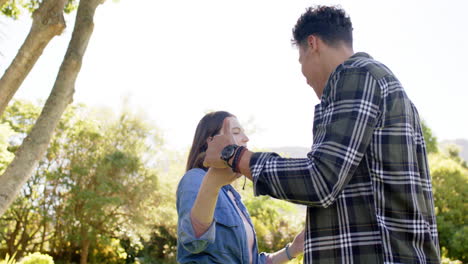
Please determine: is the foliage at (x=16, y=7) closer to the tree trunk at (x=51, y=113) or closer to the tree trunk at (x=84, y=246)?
the tree trunk at (x=51, y=113)

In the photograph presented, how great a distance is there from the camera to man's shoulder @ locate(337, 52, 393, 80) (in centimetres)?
130

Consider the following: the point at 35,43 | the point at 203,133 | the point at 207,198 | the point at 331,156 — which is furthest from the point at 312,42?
the point at 35,43

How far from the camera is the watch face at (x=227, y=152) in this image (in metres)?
1.31

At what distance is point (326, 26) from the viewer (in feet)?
4.94

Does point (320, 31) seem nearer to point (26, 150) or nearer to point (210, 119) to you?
point (210, 119)

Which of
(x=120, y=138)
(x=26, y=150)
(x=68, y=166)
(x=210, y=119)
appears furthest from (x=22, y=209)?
(x=210, y=119)

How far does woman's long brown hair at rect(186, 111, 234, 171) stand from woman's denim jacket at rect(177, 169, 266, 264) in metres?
0.24

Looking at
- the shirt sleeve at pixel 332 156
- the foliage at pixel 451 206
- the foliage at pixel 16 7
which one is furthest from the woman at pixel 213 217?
the foliage at pixel 451 206

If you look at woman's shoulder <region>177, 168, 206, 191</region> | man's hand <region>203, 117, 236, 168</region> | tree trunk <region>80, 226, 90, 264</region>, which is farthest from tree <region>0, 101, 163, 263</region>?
man's hand <region>203, 117, 236, 168</region>

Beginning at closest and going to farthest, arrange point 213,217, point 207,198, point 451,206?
1. point 207,198
2. point 213,217
3. point 451,206

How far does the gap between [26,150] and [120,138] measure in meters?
14.7

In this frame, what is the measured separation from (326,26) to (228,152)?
1.92 ft

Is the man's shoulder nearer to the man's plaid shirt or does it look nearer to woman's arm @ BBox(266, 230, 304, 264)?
the man's plaid shirt

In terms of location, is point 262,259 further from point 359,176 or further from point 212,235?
point 359,176
